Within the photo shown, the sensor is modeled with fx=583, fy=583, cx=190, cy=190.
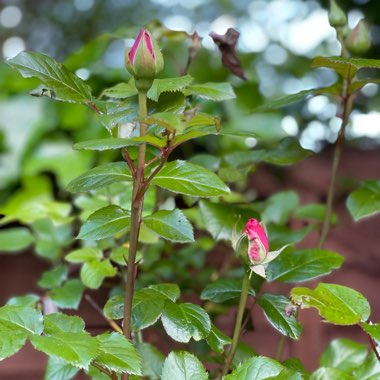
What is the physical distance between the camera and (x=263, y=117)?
1.33 m

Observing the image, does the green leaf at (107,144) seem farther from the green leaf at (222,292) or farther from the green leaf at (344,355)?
the green leaf at (344,355)

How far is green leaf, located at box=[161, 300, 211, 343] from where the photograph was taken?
0.46 m

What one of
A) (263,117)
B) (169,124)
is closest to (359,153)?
(263,117)

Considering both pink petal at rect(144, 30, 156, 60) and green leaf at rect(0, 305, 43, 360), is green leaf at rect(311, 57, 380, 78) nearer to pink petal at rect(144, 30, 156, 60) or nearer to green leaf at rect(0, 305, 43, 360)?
pink petal at rect(144, 30, 156, 60)

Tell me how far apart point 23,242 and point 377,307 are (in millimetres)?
792

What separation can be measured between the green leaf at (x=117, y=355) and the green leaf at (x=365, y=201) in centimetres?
29

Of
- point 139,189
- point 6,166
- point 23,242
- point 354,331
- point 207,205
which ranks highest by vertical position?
point 139,189

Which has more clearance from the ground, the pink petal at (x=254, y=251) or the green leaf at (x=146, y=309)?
the pink petal at (x=254, y=251)

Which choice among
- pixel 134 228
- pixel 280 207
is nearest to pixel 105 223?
pixel 134 228

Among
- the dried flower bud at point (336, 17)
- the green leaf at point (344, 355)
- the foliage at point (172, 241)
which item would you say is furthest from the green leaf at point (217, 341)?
the dried flower bud at point (336, 17)

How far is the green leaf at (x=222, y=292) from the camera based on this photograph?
55cm

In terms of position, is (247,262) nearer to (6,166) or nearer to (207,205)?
(207,205)

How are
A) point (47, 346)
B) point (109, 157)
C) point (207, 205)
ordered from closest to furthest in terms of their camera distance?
1. point (47, 346)
2. point (207, 205)
3. point (109, 157)

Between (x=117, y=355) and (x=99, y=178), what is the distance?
0.46 feet
